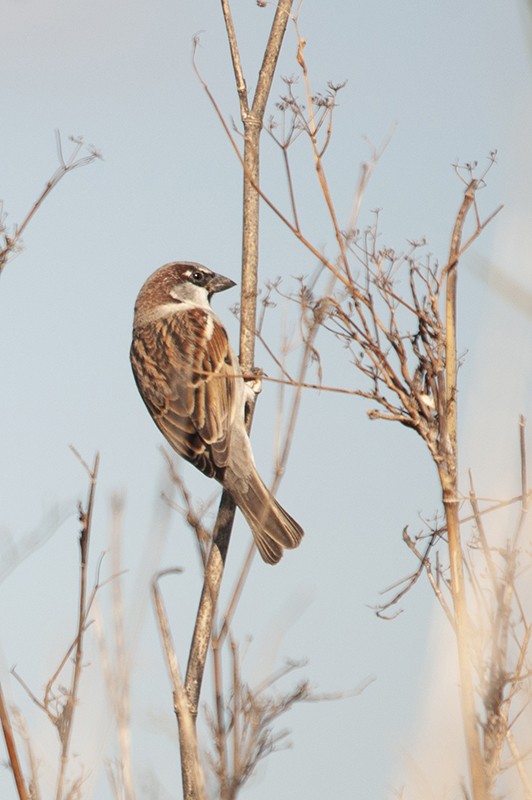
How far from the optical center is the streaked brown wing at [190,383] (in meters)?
4.52

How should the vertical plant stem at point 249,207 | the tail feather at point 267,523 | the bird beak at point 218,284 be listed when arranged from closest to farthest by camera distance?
the vertical plant stem at point 249,207 → the tail feather at point 267,523 → the bird beak at point 218,284

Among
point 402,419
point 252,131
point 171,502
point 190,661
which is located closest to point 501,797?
point 402,419

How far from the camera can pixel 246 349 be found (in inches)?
139

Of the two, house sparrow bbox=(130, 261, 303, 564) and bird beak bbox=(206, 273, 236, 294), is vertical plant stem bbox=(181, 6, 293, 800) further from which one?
bird beak bbox=(206, 273, 236, 294)

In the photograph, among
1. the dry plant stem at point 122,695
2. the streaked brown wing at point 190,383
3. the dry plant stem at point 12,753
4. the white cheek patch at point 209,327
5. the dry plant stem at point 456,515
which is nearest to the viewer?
the dry plant stem at point 456,515

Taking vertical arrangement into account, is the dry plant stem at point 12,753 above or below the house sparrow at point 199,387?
below

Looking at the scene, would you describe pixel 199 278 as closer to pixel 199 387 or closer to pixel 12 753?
Result: pixel 199 387

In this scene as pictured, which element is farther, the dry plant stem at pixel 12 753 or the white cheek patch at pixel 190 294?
the white cheek patch at pixel 190 294

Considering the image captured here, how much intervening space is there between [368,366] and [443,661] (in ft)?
2.60

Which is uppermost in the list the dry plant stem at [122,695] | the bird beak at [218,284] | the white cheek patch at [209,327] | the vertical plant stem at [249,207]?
the bird beak at [218,284]

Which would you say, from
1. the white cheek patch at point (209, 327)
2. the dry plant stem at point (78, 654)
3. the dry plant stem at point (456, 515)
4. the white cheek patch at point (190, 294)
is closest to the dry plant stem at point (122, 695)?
the dry plant stem at point (78, 654)

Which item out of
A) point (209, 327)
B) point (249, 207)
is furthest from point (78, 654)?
point (209, 327)

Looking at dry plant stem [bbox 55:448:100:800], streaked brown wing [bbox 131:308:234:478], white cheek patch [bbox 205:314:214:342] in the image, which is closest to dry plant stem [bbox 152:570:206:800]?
dry plant stem [bbox 55:448:100:800]

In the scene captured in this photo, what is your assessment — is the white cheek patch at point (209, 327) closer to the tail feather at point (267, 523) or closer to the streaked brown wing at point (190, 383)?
the streaked brown wing at point (190, 383)
